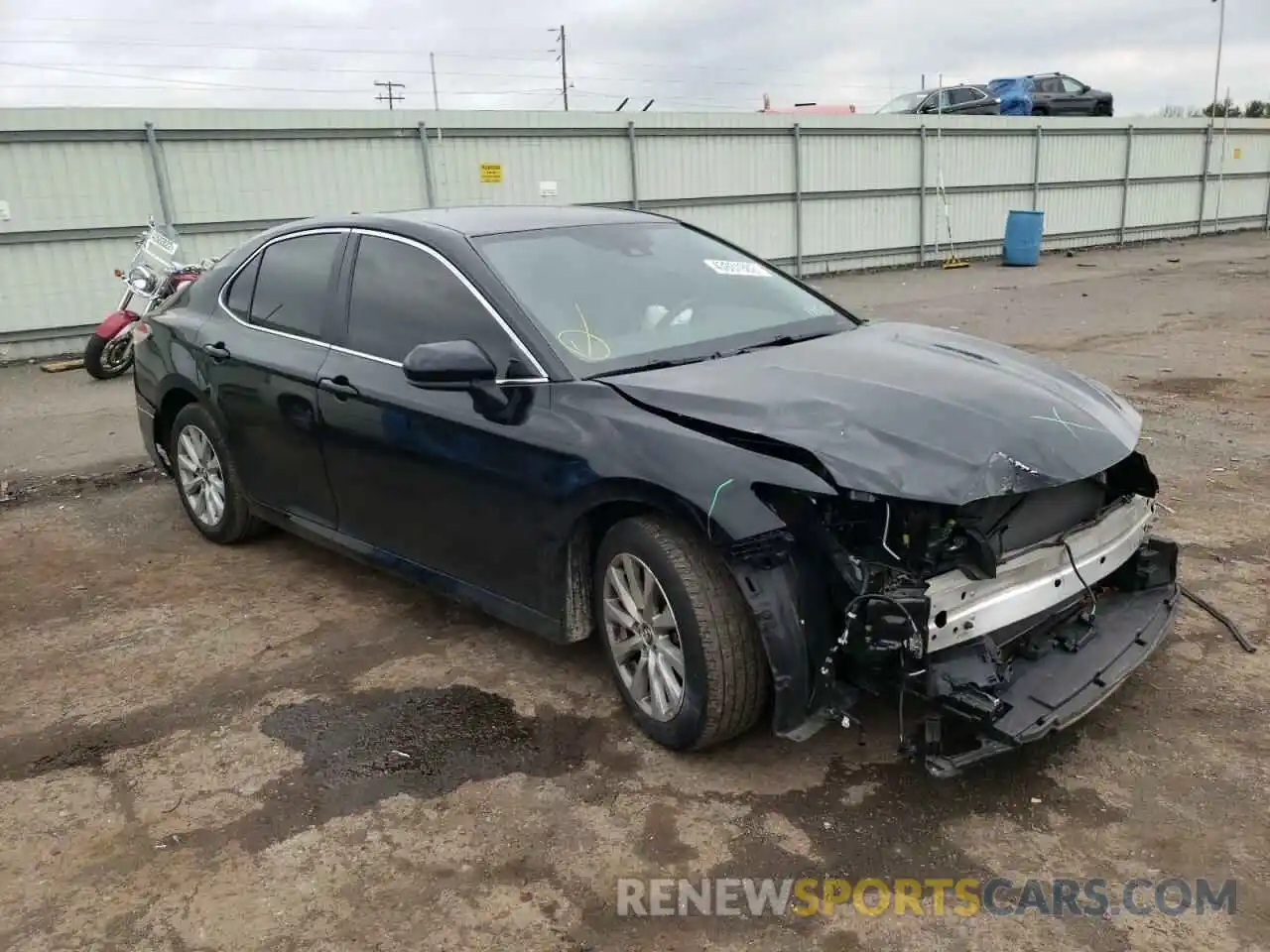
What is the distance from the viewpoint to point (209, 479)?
5188mm

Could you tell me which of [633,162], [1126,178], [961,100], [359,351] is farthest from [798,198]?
[359,351]

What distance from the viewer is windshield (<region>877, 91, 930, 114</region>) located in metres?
23.5

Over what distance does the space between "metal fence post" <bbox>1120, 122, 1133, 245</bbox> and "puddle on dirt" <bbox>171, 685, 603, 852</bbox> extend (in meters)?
23.2

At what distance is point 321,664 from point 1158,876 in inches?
115

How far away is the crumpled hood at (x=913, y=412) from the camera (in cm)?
275

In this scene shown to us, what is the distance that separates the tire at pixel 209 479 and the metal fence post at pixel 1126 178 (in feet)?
73.6

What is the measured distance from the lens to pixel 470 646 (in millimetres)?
4047

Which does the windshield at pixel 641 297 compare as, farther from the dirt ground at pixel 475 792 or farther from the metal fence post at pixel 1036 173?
the metal fence post at pixel 1036 173

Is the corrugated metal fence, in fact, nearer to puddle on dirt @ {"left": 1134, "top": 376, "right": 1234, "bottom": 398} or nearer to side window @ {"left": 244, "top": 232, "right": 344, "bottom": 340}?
side window @ {"left": 244, "top": 232, "right": 344, "bottom": 340}

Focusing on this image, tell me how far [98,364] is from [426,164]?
5.81 metres

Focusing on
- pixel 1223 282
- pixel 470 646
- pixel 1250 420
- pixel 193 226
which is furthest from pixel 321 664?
pixel 1223 282

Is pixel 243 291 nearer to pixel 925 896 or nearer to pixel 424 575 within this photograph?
pixel 424 575

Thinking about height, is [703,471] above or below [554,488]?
above

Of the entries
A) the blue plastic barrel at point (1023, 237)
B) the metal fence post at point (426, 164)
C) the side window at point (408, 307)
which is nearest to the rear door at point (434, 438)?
the side window at point (408, 307)
